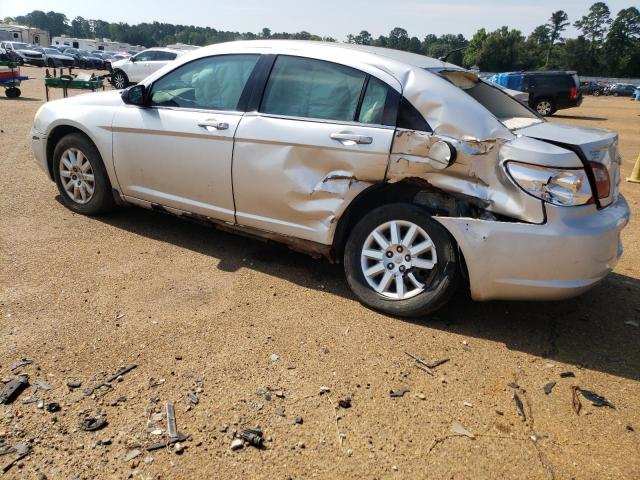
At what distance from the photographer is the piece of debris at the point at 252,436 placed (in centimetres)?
251

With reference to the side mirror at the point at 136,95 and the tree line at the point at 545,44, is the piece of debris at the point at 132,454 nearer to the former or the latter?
the side mirror at the point at 136,95

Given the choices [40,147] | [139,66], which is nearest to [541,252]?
[40,147]

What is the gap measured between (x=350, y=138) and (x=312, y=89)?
0.56 meters

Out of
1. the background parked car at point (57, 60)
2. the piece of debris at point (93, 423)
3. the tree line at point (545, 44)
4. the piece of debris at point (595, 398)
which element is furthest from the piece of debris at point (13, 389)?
the tree line at point (545, 44)

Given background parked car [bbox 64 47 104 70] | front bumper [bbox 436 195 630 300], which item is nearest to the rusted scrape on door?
front bumper [bbox 436 195 630 300]

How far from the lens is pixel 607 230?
3342 mm

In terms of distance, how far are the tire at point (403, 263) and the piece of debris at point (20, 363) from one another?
6.67ft

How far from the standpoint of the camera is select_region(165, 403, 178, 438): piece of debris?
254 cm

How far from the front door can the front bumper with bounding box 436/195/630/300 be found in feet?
5.90

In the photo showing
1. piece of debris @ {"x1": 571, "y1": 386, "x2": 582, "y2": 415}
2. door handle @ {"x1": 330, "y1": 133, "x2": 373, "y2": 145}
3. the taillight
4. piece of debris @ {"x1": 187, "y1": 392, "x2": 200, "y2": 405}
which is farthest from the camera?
door handle @ {"x1": 330, "y1": 133, "x2": 373, "y2": 145}

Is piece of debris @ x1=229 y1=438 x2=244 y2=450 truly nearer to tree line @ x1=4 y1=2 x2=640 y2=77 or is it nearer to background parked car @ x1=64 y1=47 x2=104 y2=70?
background parked car @ x1=64 y1=47 x2=104 y2=70

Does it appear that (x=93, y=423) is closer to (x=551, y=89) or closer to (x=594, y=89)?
(x=551, y=89)

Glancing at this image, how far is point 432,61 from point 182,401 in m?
3.04

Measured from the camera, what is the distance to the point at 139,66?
2508 cm
